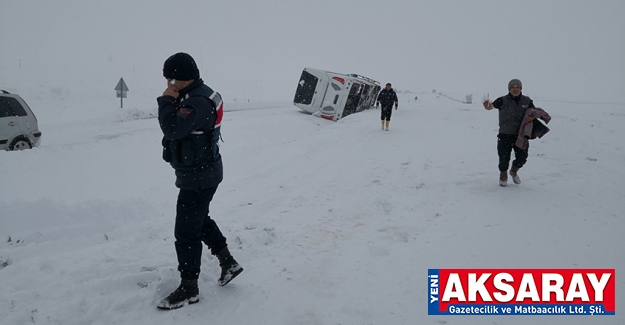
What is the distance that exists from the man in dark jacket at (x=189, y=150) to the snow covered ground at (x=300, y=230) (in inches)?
14.1

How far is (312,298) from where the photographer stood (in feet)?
9.86

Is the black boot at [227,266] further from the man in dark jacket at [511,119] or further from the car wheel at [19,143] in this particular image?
the car wheel at [19,143]

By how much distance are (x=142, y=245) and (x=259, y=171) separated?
404cm

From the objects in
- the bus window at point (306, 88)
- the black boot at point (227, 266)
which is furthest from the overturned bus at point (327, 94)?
the black boot at point (227, 266)

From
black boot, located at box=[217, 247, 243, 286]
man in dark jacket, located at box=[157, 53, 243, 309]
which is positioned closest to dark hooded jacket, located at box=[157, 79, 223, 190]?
man in dark jacket, located at box=[157, 53, 243, 309]

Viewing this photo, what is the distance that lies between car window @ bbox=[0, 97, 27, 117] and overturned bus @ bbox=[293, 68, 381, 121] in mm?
13314

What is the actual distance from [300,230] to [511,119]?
169 inches

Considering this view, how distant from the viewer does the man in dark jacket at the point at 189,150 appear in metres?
2.53

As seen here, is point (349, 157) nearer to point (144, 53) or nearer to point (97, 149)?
point (97, 149)

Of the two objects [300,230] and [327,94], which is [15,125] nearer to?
[300,230]

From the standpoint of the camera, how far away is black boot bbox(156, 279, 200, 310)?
2.74 meters

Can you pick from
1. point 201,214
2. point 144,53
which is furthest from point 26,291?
point 144,53

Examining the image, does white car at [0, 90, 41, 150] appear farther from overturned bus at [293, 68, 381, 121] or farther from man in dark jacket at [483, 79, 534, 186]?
overturned bus at [293, 68, 381, 121]

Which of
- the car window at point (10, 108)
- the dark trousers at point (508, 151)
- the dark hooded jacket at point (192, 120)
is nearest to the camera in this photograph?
the dark hooded jacket at point (192, 120)
